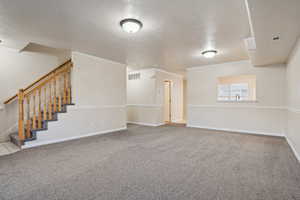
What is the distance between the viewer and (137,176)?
213 centimetres

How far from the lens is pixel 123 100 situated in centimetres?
584

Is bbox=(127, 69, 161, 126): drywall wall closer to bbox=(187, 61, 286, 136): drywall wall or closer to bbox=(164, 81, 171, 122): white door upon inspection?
bbox=(164, 81, 171, 122): white door

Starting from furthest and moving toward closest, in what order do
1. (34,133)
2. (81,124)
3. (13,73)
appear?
1. (81,124)
2. (13,73)
3. (34,133)

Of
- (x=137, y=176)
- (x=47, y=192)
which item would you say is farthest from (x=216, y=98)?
(x=47, y=192)

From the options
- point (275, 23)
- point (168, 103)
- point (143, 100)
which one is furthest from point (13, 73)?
point (168, 103)

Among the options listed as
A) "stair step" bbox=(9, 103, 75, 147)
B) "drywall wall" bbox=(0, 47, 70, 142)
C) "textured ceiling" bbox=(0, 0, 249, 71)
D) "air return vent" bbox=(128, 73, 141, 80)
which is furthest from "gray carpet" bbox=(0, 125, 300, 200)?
"air return vent" bbox=(128, 73, 141, 80)

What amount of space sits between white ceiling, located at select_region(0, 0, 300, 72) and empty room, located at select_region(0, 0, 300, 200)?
0.07 feet

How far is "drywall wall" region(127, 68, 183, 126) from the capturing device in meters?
6.57

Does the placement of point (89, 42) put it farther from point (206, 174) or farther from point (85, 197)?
point (206, 174)

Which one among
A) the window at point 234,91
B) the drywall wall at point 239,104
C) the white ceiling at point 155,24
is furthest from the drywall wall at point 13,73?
the window at point 234,91

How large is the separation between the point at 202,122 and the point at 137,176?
457 cm

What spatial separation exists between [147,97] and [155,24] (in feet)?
13.9

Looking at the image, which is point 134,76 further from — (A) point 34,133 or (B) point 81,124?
(A) point 34,133

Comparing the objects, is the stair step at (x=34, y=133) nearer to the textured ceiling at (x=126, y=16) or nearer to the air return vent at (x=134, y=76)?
the textured ceiling at (x=126, y=16)
